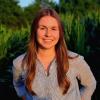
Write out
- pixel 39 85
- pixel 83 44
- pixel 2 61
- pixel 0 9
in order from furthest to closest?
pixel 0 9
pixel 2 61
pixel 83 44
pixel 39 85

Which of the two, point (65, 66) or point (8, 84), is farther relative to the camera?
point (8, 84)

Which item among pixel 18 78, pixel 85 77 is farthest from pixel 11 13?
pixel 85 77

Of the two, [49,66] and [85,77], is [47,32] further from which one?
[85,77]

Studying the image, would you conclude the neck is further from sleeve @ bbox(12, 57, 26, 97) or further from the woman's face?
sleeve @ bbox(12, 57, 26, 97)

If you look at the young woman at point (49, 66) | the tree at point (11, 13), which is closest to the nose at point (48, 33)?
the young woman at point (49, 66)

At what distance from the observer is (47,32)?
410 cm

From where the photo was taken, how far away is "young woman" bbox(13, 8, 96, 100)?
13.3 feet

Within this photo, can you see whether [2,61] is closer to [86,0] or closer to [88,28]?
[88,28]

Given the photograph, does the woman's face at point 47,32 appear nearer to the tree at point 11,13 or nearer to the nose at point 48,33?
the nose at point 48,33

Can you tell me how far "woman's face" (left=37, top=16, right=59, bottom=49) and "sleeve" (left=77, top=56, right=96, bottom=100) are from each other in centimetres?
28

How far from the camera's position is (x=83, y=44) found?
815 cm

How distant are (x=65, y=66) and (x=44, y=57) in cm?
21

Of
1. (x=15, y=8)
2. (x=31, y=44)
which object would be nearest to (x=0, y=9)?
(x=15, y=8)

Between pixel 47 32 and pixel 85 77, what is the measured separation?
56cm
